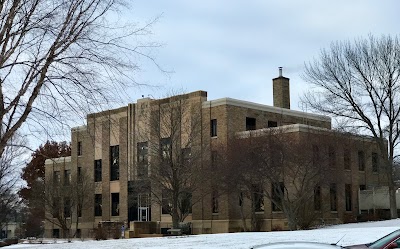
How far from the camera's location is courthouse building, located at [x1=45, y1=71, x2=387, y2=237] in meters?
44.6

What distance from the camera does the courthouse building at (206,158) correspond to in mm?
44606

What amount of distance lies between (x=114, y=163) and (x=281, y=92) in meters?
17.2

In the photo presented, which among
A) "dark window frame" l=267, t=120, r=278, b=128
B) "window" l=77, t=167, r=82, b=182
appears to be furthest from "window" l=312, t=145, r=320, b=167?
"window" l=77, t=167, r=82, b=182

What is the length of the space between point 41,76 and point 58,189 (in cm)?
4344

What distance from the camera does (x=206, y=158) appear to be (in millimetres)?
43781

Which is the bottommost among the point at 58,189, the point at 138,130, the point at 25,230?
the point at 25,230

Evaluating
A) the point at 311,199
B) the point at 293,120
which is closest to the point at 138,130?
the point at 293,120

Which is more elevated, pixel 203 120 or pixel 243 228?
pixel 203 120

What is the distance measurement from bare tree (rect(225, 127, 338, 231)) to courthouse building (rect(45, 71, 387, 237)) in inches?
77.2

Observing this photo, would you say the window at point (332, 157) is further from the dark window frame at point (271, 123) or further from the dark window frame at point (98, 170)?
the dark window frame at point (98, 170)

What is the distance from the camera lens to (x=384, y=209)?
47000mm

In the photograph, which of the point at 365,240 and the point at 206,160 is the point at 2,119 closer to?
the point at 365,240

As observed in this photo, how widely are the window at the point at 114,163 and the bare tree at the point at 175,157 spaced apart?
714 centimetres

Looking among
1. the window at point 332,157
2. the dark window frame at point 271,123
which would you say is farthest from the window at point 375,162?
the window at point 332,157
